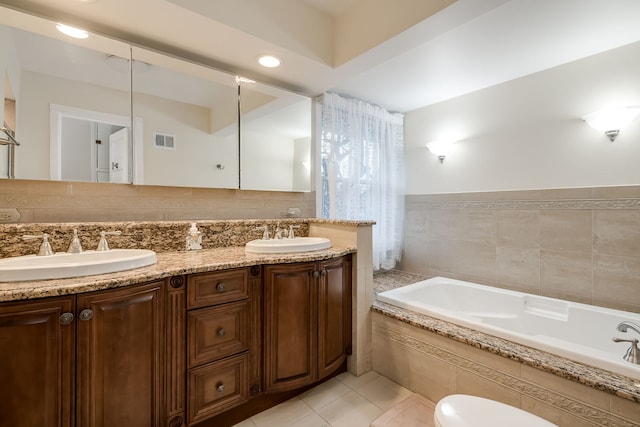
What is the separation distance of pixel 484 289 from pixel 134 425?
2.53 meters

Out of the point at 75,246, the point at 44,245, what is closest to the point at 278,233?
the point at 75,246

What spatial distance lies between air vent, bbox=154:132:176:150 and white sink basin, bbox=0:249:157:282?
72 centimetres

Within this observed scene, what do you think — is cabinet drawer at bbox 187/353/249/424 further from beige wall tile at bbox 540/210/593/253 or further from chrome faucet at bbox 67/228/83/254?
beige wall tile at bbox 540/210/593/253

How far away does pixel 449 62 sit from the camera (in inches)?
89.4

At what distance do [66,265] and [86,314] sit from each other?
0.70 ft

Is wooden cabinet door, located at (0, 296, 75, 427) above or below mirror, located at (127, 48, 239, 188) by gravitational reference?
below

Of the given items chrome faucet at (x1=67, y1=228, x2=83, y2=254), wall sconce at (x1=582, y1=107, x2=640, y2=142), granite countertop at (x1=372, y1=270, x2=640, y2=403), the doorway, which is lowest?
granite countertop at (x1=372, y1=270, x2=640, y2=403)

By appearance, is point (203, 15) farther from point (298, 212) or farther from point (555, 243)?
point (555, 243)

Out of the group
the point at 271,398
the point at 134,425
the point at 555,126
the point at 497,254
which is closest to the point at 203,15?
the point at 134,425

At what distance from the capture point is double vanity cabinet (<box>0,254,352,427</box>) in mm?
1043

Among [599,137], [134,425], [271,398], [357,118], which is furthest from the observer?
[357,118]

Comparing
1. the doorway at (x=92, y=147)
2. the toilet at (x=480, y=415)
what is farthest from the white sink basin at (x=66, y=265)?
the toilet at (x=480, y=415)

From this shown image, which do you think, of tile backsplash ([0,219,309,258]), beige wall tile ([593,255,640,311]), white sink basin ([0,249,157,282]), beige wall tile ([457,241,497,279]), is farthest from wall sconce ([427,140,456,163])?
white sink basin ([0,249,157,282])

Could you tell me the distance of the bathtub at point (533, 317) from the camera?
1.41 metres
